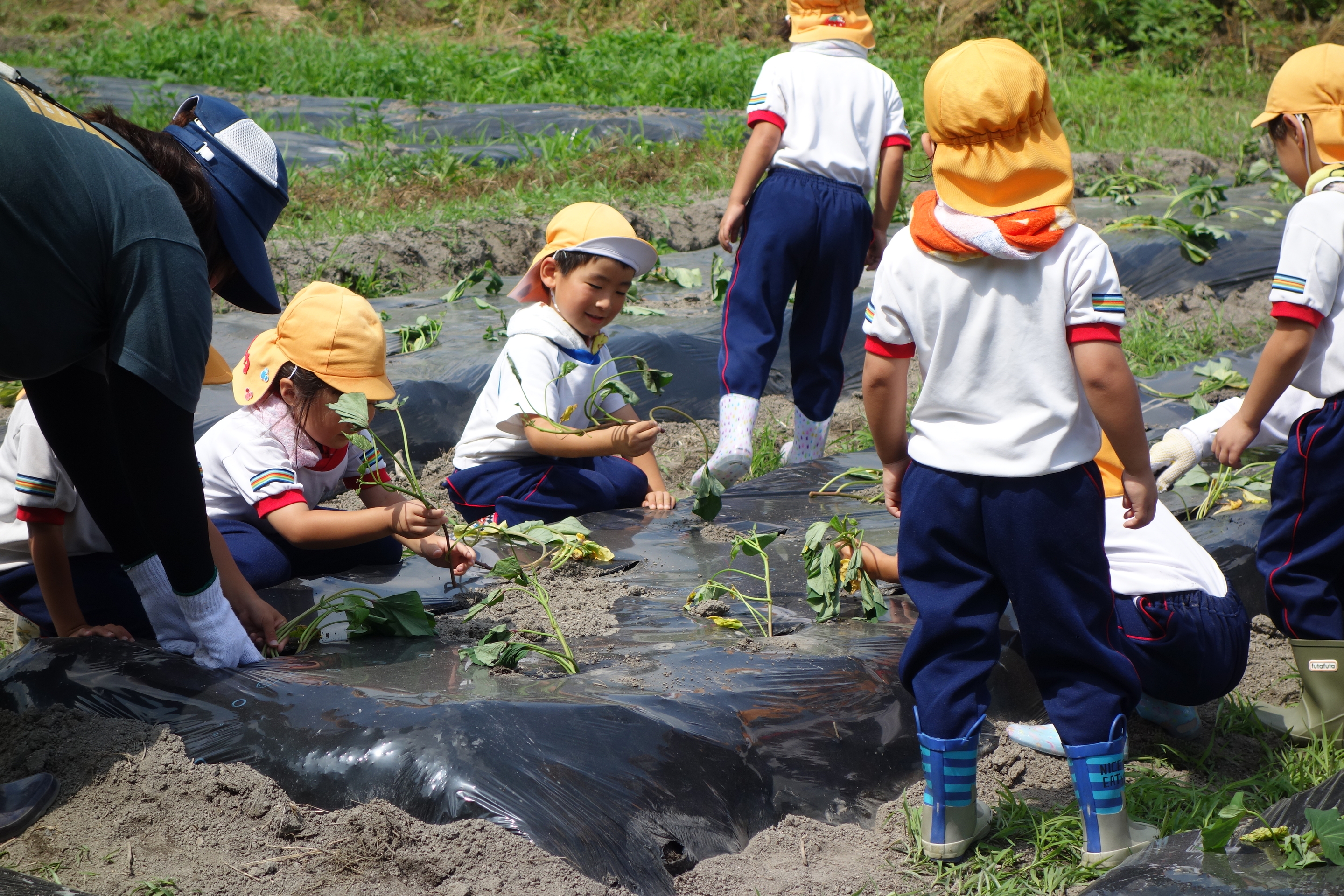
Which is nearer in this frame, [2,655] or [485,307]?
[2,655]

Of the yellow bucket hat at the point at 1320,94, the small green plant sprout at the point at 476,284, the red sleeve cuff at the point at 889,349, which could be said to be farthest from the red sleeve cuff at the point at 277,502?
the yellow bucket hat at the point at 1320,94

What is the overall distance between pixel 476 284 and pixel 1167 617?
355cm

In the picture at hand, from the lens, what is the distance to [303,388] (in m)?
2.61

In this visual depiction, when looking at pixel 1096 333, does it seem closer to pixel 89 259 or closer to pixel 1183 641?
pixel 1183 641

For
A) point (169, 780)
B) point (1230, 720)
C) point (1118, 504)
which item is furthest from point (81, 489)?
point (1230, 720)

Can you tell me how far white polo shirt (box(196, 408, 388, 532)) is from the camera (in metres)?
2.59

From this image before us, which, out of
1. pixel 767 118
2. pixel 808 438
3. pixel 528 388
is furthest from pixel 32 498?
pixel 767 118

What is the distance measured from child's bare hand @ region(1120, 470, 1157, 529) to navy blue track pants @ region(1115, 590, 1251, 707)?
0.35 meters

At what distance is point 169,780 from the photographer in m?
1.72

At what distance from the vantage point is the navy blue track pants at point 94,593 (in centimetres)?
237

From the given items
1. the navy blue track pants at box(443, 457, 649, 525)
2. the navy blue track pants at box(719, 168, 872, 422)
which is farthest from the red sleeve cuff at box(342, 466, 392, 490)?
the navy blue track pants at box(719, 168, 872, 422)

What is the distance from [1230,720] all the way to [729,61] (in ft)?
30.4

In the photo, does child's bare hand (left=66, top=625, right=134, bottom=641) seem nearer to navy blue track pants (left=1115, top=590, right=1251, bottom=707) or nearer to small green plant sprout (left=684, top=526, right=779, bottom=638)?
small green plant sprout (left=684, top=526, right=779, bottom=638)

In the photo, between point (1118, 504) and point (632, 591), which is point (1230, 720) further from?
point (632, 591)
